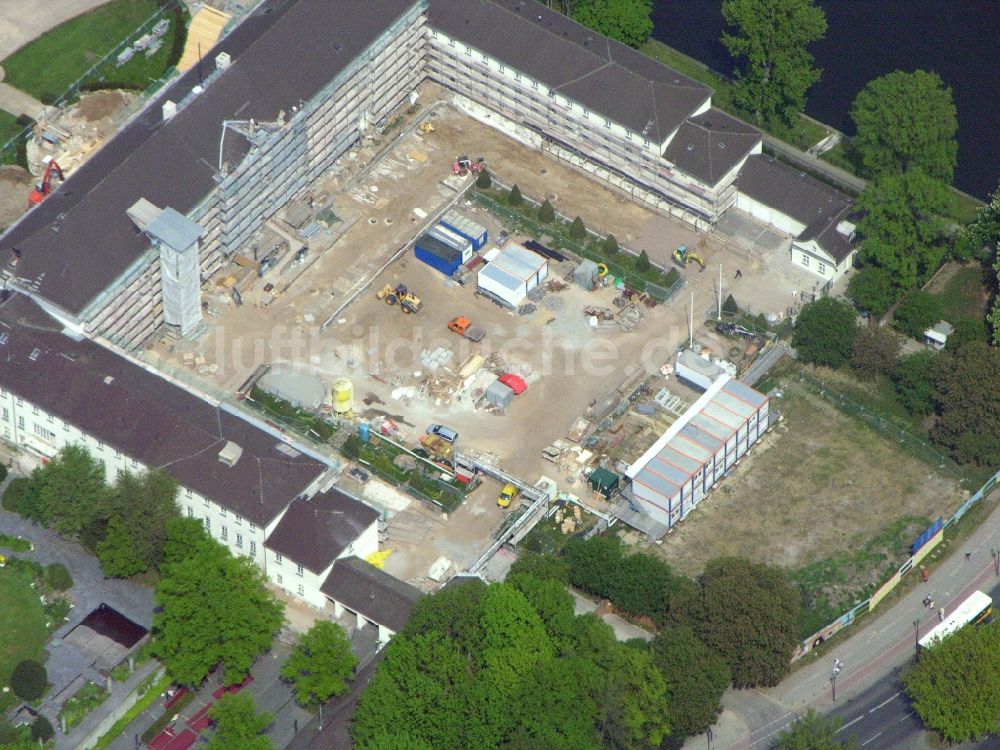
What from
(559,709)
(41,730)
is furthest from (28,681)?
(559,709)

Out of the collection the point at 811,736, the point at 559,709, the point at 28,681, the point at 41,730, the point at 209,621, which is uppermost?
the point at 811,736

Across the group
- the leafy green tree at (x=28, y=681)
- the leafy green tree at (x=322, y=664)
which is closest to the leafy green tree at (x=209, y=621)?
the leafy green tree at (x=322, y=664)

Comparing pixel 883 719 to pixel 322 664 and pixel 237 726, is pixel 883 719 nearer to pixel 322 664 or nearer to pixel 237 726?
pixel 322 664

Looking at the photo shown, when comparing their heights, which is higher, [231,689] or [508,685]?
[508,685]

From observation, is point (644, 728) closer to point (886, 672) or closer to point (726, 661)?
point (726, 661)

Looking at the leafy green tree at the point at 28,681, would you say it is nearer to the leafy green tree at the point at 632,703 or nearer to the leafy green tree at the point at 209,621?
the leafy green tree at the point at 209,621

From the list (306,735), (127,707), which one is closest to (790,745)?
(306,735)

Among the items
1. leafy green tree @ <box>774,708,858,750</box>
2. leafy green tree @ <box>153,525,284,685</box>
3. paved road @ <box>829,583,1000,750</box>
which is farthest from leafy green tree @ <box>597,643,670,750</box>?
leafy green tree @ <box>153,525,284,685</box>
